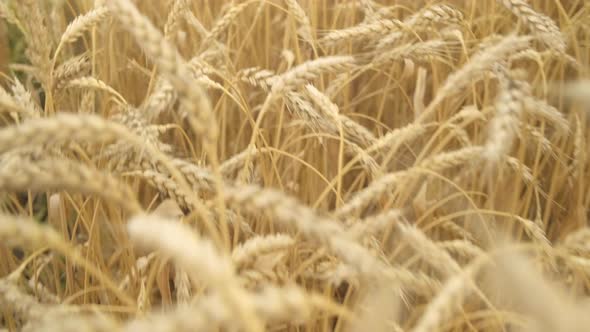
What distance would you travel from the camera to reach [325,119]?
95 cm

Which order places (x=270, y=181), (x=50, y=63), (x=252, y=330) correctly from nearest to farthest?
(x=252, y=330) → (x=50, y=63) → (x=270, y=181)

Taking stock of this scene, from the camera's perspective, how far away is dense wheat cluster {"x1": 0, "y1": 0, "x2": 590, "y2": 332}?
0.50 m

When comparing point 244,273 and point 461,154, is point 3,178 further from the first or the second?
point 461,154

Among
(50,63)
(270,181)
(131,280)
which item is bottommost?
(131,280)

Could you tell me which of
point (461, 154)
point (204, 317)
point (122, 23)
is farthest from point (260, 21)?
point (204, 317)

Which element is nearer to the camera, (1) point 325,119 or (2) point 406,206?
(1) point 325,119

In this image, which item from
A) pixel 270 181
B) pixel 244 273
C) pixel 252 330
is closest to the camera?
pixel 252 330

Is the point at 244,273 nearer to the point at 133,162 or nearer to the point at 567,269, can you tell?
the point at 133,162

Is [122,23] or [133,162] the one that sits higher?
[122,23]

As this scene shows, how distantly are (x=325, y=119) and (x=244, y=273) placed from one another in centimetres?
29

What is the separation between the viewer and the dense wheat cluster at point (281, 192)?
0.50m

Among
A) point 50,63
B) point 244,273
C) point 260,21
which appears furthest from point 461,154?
point 260,21

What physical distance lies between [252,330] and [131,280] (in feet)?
2.01

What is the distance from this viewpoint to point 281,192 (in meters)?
0.89
